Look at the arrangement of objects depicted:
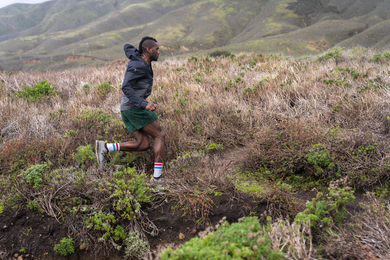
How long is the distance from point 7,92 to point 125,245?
7.48m

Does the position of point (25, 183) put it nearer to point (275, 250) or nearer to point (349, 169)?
point (275, 250)

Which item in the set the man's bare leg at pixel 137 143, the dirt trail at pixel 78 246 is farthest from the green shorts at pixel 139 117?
the dirt trail at pixel 78 246

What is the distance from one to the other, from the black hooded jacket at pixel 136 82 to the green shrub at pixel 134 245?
1.68 m

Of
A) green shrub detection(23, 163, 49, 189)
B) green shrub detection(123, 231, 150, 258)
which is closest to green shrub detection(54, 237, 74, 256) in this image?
green shrub detection(123, 231, 150, 258)

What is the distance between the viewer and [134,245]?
2.80m

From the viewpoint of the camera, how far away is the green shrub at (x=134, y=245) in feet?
9.14

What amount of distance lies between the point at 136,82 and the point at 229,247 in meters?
2.60

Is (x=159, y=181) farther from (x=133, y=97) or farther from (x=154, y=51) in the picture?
(x=154, y=51)

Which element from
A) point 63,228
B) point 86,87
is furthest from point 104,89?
point 63,228

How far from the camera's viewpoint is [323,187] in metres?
3.30

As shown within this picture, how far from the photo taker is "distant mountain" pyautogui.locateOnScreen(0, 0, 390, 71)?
3872cm

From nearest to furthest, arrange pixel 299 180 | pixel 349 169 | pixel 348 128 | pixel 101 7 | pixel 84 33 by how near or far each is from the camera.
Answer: pixel 349 169 → pixel 299 180 → pixel 348 128 → pixel 84 33 → pixel 101 7

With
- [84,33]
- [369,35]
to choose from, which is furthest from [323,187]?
[84,33]

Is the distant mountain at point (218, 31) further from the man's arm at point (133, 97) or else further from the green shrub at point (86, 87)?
the man's arm at point (133, 97)
